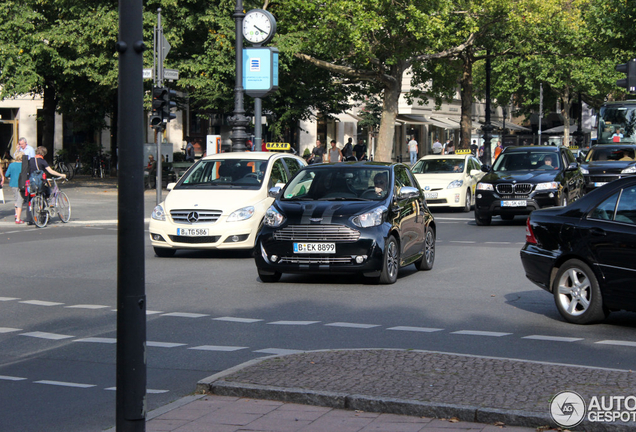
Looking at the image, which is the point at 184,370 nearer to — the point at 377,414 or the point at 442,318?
the point at 377,414

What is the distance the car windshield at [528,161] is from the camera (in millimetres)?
21562

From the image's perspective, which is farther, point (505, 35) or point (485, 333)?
point (505, 35)

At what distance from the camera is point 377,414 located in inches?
Result: 209

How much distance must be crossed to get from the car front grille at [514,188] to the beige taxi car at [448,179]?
185 inches

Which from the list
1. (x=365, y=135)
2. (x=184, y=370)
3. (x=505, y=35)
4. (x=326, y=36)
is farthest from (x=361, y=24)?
(x=365, y=135)

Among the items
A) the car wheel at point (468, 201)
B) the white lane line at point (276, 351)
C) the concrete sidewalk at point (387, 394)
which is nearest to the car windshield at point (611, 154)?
the car wheel at point (468, 201)

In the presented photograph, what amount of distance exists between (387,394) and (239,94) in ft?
59.8

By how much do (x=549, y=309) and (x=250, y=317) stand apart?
3315 millimetres

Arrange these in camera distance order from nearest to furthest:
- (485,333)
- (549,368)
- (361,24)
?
1. (549,368)
2. (485,333)
3. (361,24)

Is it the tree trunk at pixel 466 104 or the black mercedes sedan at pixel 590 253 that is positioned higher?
the tree trunk at pixel 466 104

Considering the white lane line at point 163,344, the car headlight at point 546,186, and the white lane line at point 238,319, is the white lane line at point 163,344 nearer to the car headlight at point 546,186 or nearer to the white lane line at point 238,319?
the white lane line at point 238,319

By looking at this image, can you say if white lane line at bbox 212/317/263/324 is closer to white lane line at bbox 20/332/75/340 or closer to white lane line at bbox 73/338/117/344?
white lane line at bbox 73/338/117/344

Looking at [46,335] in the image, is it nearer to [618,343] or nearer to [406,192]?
[618,343]

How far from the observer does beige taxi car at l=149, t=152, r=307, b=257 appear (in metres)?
14.4
